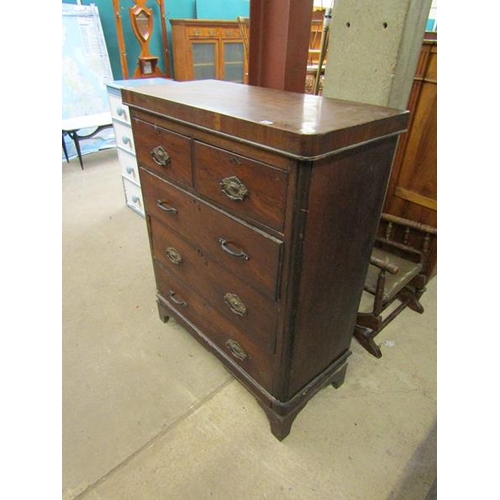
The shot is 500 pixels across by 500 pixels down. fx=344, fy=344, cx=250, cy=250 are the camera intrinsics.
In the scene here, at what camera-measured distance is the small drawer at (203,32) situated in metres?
4.16

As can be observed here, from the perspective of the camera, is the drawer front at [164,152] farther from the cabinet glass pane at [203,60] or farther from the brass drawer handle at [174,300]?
the cabinet glass pane at [203,60]

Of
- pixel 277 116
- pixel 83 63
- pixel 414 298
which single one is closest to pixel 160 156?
pixel 277 116

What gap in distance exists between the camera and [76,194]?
121 inches

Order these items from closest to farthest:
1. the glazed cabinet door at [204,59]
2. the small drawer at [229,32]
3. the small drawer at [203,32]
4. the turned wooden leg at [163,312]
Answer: the turned wooden leg at [163,312] < the small drawer at [203,32] < the glazed cabinet door at [204,59] < the small drawer at [229,32]

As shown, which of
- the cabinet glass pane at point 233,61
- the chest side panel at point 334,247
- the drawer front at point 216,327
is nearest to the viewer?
the chest side panel at point 334,247

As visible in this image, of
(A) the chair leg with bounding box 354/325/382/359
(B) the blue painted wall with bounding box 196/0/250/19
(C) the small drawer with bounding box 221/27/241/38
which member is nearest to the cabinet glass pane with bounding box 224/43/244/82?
(C) the small drawer with bounding box 221/27/241/38

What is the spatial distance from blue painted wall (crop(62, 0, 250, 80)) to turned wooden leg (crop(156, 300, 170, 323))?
3531mm

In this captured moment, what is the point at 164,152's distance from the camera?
1.14 m

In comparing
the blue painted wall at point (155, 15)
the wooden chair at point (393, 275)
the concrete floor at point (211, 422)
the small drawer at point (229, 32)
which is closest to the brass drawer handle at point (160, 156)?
the concrete floor at point (211, 422)

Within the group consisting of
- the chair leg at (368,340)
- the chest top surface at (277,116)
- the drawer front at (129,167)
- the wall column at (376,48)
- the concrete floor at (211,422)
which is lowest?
the concrete floor at (211,422)

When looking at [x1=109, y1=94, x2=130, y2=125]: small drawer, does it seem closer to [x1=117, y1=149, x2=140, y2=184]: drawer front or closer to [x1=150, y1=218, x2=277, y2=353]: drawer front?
[x1=117, y1=149, x2=140, y2=184]: drawer front

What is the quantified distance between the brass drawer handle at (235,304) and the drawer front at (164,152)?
40 centimetres
